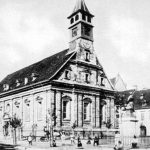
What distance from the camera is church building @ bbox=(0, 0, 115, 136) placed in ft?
134

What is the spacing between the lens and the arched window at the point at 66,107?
1644 inches

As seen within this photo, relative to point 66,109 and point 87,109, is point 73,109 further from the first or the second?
point 87,109

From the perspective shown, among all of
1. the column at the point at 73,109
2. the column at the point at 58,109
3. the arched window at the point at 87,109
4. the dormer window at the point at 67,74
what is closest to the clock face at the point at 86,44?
the dormer window at the point at 67,74

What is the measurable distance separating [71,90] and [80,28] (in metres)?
9.63

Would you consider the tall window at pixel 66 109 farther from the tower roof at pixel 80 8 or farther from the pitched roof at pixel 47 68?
the tower roof at pixel 80 8

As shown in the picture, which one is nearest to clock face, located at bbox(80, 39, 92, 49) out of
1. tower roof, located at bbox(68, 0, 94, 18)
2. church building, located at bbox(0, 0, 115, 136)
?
church building, located at bbox(0, 0, 115, 136)

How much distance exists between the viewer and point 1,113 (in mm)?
53062

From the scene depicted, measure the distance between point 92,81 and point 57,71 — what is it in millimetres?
7377

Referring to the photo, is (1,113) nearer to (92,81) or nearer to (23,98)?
(23,98)

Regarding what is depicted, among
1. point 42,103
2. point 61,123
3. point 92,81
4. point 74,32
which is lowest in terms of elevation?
point 61,123

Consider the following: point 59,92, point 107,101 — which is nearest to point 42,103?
point 59,92

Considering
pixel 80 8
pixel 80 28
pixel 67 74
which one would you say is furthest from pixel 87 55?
pixel 80 8

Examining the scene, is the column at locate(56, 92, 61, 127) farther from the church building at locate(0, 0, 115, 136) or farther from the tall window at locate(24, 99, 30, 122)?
the tall window at locate(24, 99, 30, 122)

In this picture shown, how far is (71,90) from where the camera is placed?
4262 centimetres
